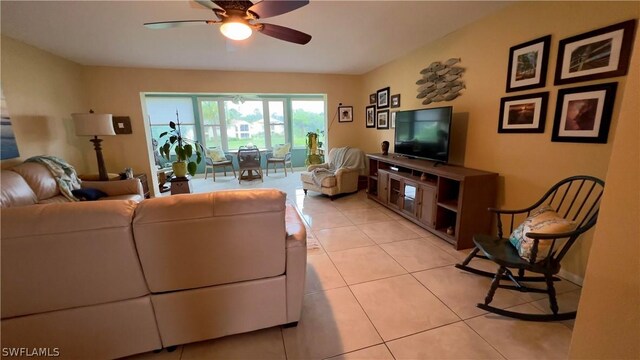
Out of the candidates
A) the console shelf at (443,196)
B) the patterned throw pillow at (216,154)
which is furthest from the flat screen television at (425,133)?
the patterned throw pillow at (216,154)

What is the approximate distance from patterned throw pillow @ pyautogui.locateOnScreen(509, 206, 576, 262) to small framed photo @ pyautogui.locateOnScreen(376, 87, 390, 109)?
3039 mm

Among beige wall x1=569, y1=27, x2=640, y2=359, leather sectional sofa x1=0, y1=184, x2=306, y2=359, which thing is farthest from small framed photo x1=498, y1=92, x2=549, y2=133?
leather sectional sofa x1=0, y1=184, x2=306, y2=359

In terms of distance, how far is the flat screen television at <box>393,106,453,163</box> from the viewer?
2.82 metres

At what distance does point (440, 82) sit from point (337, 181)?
208 centimetres

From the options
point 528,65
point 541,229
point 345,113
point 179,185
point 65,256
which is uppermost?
point 528,65

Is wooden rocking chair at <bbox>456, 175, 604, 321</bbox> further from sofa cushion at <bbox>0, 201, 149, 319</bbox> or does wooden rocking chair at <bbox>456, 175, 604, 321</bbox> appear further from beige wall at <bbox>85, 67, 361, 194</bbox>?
beige wall at <bbox>85, 67, 361, 194</bbox>

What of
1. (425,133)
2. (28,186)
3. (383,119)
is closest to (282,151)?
(383,119)

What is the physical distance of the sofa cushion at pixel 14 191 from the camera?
2121 millimetres

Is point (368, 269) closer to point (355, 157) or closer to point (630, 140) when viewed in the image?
point (630, 140)

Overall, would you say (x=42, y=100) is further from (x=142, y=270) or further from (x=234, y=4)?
(x=142, y=270)

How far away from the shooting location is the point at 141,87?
A: 4191mm

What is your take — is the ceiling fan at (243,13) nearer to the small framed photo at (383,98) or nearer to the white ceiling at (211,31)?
the white ceiling at (211,31)

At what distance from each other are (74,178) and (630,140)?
4361mm

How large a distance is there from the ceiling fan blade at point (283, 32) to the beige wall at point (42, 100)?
9.42ft
